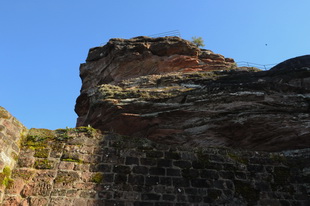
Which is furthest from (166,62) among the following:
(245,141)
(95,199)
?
(95,199)

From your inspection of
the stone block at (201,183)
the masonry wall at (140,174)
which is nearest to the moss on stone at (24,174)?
the masonry wall at (140,174)

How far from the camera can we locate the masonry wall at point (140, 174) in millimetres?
5879

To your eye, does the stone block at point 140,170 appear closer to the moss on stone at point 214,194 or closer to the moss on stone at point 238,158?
the moss on stone at point 214,194

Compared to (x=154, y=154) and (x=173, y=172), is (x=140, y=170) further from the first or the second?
(x=173, y=172)

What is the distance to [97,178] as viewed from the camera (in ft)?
20.2

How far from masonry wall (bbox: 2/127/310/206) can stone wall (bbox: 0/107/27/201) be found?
6.9 inches

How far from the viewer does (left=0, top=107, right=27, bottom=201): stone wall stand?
5598 millimetres

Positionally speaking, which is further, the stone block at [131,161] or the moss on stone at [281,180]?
the moss on stone at [281,180]

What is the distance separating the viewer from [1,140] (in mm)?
5695

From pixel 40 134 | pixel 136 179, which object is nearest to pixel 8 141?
pixel 40 134

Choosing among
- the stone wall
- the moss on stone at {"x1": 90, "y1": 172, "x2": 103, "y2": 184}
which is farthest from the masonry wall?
the stone wall

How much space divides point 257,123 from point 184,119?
284 centimetres

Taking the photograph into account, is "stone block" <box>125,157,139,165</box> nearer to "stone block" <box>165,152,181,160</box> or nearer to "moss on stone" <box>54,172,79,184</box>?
"stone block" <box>165,152,181,160</box>

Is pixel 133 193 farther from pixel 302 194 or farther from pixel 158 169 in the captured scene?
pixel 302 194
